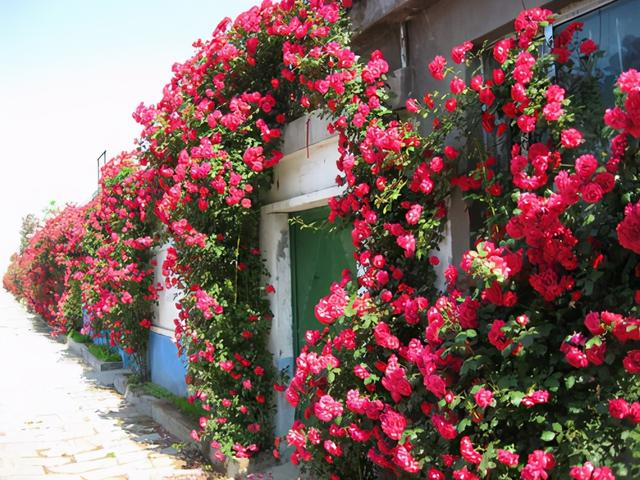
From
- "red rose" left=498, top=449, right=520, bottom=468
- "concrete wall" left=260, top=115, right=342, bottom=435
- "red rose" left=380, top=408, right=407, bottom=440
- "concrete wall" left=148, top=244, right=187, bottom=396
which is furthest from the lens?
"concrete wall" left=148, top=244, right=187, bottom=396

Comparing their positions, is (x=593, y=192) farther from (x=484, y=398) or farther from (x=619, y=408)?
(x=484, y=398)

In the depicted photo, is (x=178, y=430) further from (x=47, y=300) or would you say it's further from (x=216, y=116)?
(x=47, y=300)

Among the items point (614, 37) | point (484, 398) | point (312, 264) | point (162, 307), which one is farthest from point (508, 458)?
point (162, 307)

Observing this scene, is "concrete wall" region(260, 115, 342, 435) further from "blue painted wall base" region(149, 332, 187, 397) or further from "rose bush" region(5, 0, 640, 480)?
"blue painted wall base" region(149, 332, 187, 397)

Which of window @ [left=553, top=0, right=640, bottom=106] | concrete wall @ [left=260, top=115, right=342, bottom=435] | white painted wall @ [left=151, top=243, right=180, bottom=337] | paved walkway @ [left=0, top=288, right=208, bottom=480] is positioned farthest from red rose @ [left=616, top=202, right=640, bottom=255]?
white painted wall @ [left=151, top=243, right=180, bottom=337]

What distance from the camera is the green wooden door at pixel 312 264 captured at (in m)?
5.47

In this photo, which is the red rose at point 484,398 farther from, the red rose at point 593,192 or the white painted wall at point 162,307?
the white painted wall at point 162,307

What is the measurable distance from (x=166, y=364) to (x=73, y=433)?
75.0 inches

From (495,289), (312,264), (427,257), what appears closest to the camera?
(495,289)

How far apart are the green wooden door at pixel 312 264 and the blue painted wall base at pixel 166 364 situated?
2.99 m

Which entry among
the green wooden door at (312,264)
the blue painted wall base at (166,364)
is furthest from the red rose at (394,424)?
the blue painted wall base at (166,364)

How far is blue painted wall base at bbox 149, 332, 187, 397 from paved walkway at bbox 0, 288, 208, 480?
2.03 ft

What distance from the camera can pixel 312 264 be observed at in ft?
19.4

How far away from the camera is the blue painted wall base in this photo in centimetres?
883
